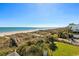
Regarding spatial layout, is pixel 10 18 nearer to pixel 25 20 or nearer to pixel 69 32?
pixel 25 20

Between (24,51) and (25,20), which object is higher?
(25,20)

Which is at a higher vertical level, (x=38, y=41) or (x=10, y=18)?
(x=10, y=18)

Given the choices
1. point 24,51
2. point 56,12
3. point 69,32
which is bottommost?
point 24,51

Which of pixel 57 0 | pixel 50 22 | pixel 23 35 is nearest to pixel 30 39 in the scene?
pixel 23 35

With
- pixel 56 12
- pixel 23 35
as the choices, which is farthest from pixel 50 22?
pixel 23 35

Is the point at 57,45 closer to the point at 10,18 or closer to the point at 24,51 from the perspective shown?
the point at 24,51
